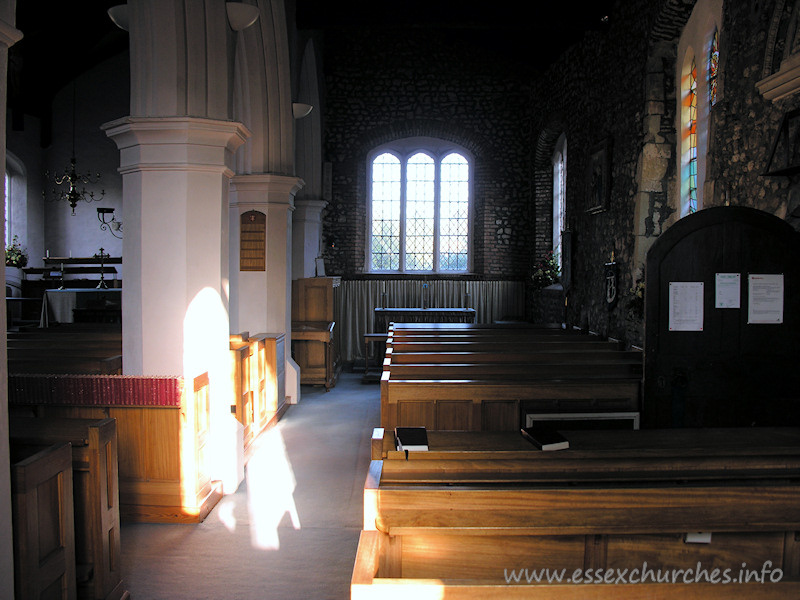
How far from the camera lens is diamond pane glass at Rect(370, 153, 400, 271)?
40.4 ft

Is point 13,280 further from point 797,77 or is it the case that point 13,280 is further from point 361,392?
point 797,77

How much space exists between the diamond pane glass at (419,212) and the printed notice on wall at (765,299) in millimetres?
8708

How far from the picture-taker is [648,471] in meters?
2.05

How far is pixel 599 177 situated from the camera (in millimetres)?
7727

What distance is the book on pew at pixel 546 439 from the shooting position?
2299 mm

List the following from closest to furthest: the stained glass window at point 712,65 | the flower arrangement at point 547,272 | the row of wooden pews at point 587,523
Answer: the row of wooden pews at point 587,523
the stained glass window at point 712,65
the flower arrangement at point 547,272

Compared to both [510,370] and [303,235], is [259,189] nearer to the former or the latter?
[303,235]

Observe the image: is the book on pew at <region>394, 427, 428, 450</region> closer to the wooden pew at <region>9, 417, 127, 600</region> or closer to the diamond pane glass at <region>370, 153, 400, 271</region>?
the wooden pew at <region>9, 417, 127, 600</region>

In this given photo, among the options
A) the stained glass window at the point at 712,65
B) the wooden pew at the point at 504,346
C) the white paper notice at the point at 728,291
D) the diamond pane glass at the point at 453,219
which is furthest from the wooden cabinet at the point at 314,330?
the white paper notice at the point at 728,291

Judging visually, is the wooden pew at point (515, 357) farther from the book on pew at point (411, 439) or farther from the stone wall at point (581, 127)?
the book on pew at point (411, 439)

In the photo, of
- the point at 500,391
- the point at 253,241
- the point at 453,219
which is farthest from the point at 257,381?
the point at 453,219

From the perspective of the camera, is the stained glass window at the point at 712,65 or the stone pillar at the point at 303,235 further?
the stone pillar at the point at 303,235

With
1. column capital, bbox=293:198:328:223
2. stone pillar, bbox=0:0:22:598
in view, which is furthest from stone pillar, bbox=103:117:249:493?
column capital, bbox=293:198:328:223

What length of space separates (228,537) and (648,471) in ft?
8.17
